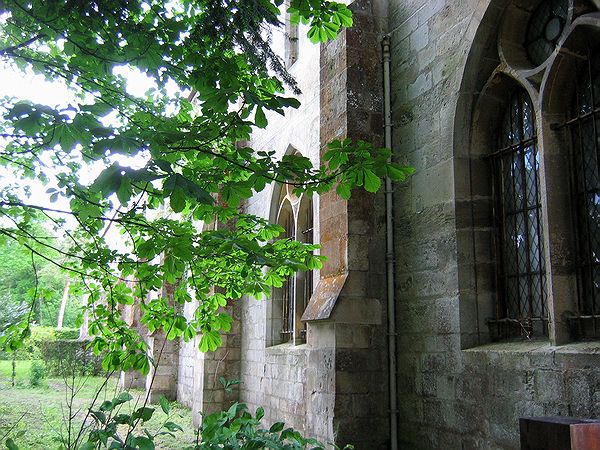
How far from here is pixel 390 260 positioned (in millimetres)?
5602

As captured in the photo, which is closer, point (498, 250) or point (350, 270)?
point (498, 250)

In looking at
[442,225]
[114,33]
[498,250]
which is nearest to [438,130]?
[442,225]

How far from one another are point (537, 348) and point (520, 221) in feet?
3.71

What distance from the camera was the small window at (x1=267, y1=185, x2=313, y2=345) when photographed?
27.7 ft

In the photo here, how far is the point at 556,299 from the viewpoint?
3.96 m

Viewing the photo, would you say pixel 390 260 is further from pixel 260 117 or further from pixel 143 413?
pixel 143 413

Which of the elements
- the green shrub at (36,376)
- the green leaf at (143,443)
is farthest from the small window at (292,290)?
the green shrub at (36,376)

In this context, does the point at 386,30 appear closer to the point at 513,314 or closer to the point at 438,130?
the point at 438,130

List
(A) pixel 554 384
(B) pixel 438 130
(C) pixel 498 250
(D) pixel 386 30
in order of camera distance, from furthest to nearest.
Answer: (D) pixel 386 30 < (B) pixel 438 130 < (C) pixel 498 250 < (A) pixel 554 384

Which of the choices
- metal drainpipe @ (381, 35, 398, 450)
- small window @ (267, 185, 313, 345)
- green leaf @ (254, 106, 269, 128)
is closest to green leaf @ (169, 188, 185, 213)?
green leaf @ (254, 106, 269, 128)

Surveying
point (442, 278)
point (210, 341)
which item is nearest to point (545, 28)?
point (442, 278)

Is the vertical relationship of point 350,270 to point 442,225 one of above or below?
below

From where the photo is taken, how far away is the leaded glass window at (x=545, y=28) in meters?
4.45

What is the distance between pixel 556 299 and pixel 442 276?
1.21 meters
